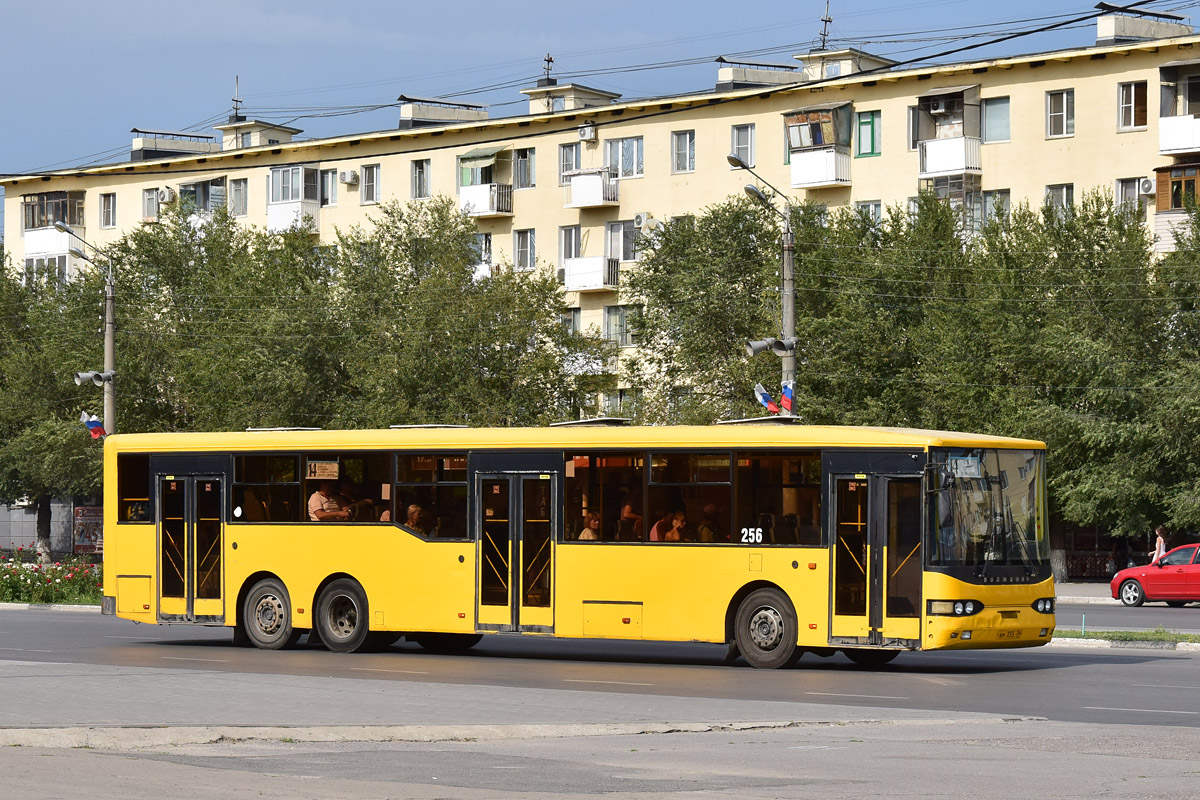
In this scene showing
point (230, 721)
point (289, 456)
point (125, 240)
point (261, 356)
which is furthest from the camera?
point (125, 240)

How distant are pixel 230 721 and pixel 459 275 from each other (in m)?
44.2

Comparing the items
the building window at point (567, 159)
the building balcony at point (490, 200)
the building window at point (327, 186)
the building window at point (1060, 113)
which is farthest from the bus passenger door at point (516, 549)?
the building window at point (327, 186)

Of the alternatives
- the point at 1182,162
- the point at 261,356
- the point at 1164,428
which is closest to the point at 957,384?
Result: the point at 1164,428

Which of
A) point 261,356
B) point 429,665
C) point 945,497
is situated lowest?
point 429,665

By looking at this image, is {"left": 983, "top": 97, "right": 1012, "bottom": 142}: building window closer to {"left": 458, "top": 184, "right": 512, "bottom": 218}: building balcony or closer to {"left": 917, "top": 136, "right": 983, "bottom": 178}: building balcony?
{"left": 917, "top": 136, "right": 983, "bottom": 178}: building balcony

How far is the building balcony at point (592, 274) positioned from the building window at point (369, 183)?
10.2 metres

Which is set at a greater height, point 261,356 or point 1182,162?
point 1182,162

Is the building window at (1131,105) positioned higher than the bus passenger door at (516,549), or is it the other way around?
the building window at (1131,105)

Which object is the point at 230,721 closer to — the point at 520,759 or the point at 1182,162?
the point at 520,759

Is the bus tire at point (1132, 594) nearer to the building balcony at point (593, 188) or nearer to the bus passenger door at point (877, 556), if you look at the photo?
the bus passenger door at point (877, 556)

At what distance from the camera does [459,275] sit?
57.6m

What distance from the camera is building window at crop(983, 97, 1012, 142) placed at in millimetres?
58250

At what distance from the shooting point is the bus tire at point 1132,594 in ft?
128

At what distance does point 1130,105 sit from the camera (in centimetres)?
5612
